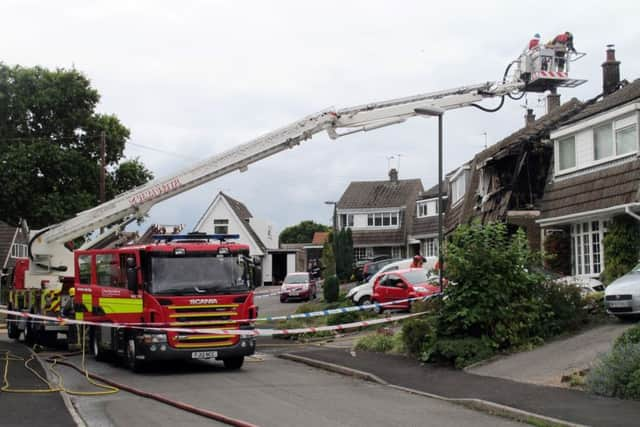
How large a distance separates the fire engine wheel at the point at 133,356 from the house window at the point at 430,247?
142 ft

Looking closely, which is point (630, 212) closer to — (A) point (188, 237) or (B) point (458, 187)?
(A) point (188, 237)

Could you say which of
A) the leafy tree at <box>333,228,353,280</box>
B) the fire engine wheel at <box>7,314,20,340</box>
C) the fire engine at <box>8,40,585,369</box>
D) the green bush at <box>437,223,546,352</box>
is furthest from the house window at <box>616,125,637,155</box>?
the leafy tree at <box>333,228,353,280</box>

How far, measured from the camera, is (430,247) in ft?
201

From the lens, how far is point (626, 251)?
22375 mm

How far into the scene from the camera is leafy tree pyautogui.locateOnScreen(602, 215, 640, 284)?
22.3 metres

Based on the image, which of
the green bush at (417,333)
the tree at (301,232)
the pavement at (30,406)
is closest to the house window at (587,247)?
the green bush at (417,333)

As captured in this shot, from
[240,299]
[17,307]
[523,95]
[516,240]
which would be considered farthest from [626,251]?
[17,307]

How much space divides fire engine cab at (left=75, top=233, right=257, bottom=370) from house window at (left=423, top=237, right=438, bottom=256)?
141 ft

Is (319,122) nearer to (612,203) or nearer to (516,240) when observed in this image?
(516,240)

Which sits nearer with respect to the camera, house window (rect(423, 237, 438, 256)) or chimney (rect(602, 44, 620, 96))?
chimney (rect(602, 44, 620, 96))

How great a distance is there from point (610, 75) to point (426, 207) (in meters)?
32.7

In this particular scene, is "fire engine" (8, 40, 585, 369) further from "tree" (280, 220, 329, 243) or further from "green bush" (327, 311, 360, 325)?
"tree" (280, 220, 329, 243)

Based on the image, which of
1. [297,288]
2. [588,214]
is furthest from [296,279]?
[588,214]

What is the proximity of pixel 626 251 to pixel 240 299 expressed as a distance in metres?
11.3
